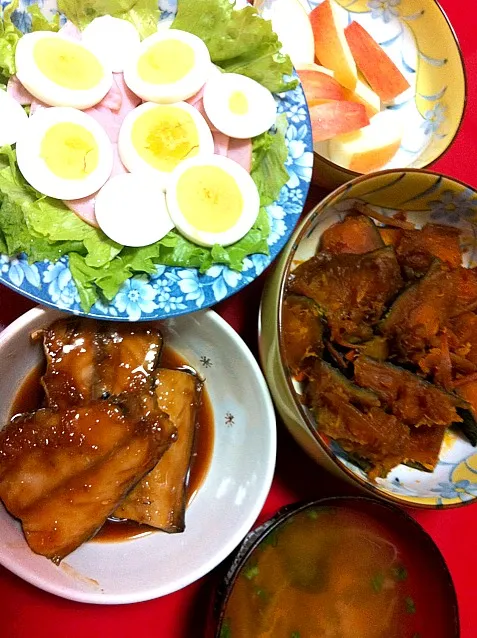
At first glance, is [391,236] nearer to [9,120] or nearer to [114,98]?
[114,98]

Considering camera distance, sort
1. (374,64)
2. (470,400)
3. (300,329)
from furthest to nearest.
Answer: (374,64), (470,400), (300,329)

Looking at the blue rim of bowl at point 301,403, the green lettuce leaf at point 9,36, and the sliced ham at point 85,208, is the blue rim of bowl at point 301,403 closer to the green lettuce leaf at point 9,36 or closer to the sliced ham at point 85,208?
the sliced ham at point 85,208

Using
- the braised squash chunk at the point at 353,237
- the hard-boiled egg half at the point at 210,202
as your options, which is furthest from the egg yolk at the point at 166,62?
the braised squash chunk at the point at 353,237

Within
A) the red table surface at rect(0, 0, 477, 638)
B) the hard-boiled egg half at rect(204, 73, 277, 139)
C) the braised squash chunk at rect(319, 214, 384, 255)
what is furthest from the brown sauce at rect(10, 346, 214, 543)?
the hard-boiled egg half at rect(204, 73, 277, 139)

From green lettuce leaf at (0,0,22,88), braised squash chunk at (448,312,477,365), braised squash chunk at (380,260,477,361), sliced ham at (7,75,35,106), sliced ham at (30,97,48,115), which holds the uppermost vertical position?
green lettuce leaf at (0,0,22,88)

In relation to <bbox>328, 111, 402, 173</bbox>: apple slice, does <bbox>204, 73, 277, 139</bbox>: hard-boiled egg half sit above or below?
above

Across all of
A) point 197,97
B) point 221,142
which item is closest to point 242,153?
point 221,142

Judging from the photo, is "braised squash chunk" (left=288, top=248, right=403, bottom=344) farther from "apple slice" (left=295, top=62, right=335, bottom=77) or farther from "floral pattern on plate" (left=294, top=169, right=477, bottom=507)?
"apple slice" (left=295, top=62, right=335, bottom=77)
